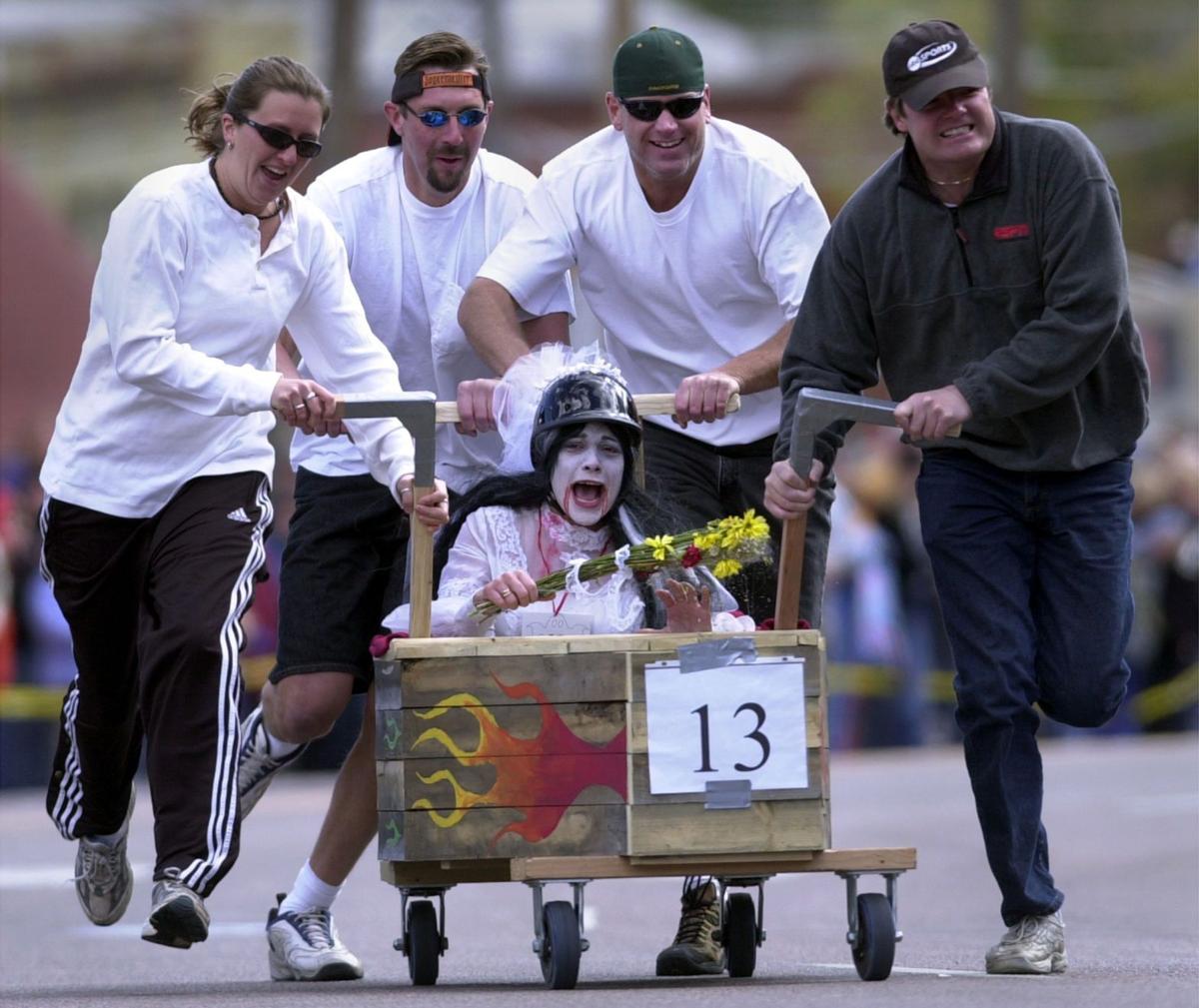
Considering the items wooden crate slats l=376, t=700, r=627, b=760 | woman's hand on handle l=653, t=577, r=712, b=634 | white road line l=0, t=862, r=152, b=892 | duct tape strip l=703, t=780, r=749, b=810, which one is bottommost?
white road line l=0, t=862, r=152, b=892

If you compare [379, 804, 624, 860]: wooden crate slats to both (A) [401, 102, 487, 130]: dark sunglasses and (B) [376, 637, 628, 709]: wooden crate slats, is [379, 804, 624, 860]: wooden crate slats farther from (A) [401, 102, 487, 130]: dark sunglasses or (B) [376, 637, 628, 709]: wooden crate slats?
(A) [401, 102, 487, 130]: dark sunglasses

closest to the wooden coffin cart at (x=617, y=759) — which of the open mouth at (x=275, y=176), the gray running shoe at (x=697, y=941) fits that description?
the open mouth at (x=275, y=176)

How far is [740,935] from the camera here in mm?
8625

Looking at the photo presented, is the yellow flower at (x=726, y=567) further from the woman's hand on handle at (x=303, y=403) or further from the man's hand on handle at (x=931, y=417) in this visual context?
the woman's hand on handle at (x=303, y=403)

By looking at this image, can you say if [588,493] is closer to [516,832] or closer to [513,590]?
[513,590]

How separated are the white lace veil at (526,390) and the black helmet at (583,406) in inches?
1.8

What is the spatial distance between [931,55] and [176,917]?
9.90 feet

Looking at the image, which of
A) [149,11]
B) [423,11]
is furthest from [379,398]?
[149,11]

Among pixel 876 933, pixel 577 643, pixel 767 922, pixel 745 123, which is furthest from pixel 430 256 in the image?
pixel 745 123

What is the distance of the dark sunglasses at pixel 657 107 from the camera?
8.62 m

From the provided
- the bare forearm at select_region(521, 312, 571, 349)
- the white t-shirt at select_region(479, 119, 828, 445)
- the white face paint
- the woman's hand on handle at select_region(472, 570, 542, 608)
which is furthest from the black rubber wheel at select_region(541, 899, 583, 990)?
the bare forearm at select_region(521, 312, 571, 349)

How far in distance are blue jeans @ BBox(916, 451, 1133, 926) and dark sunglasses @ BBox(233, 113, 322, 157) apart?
1.99 meters

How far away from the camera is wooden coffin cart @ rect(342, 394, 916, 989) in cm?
779

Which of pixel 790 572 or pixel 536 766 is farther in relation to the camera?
pixel 790 572
